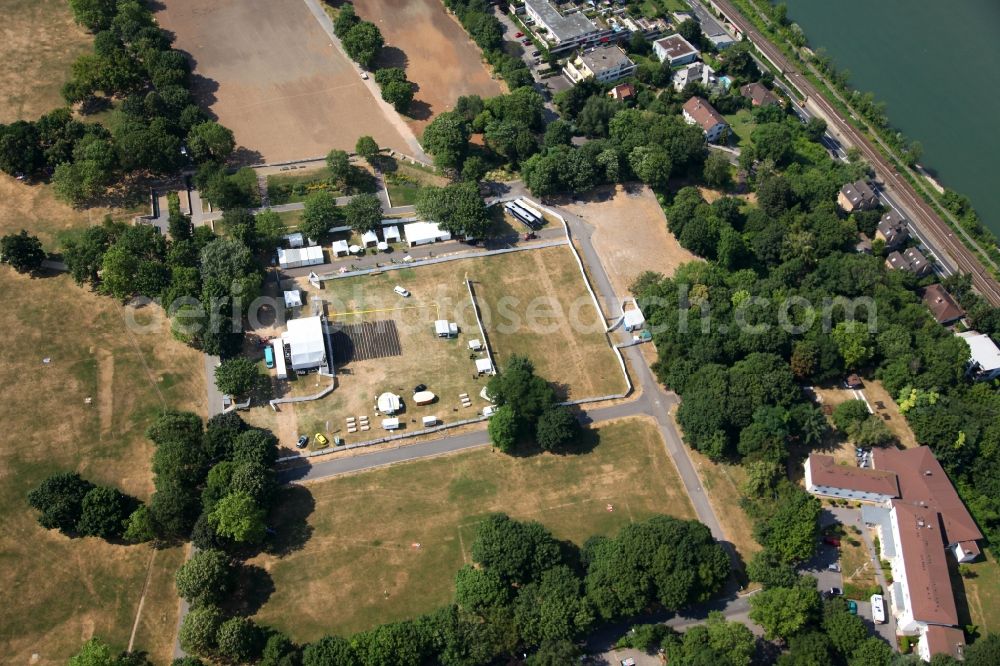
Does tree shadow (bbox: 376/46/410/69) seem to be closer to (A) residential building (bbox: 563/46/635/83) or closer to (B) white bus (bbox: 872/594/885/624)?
(A) residential building (bbox: 563/46/635/83)

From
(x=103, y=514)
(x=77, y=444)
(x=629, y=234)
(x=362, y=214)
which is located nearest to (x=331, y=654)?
(x=103, y=514)

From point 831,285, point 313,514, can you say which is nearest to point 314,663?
point 313,514

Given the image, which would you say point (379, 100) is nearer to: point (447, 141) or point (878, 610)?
point (447, 141)

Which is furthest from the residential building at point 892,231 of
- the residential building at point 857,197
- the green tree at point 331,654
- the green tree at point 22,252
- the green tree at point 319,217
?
the green tree at point 22,252

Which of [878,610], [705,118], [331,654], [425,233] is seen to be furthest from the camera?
[705,118]

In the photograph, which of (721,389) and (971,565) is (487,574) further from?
(971,565)

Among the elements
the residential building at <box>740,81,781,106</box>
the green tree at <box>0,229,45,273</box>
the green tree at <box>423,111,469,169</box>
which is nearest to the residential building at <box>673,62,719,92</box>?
the residential building at <box>740,81,781,106</box>

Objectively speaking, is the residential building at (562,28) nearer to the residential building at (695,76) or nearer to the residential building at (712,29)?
the residential building at (695,76)
